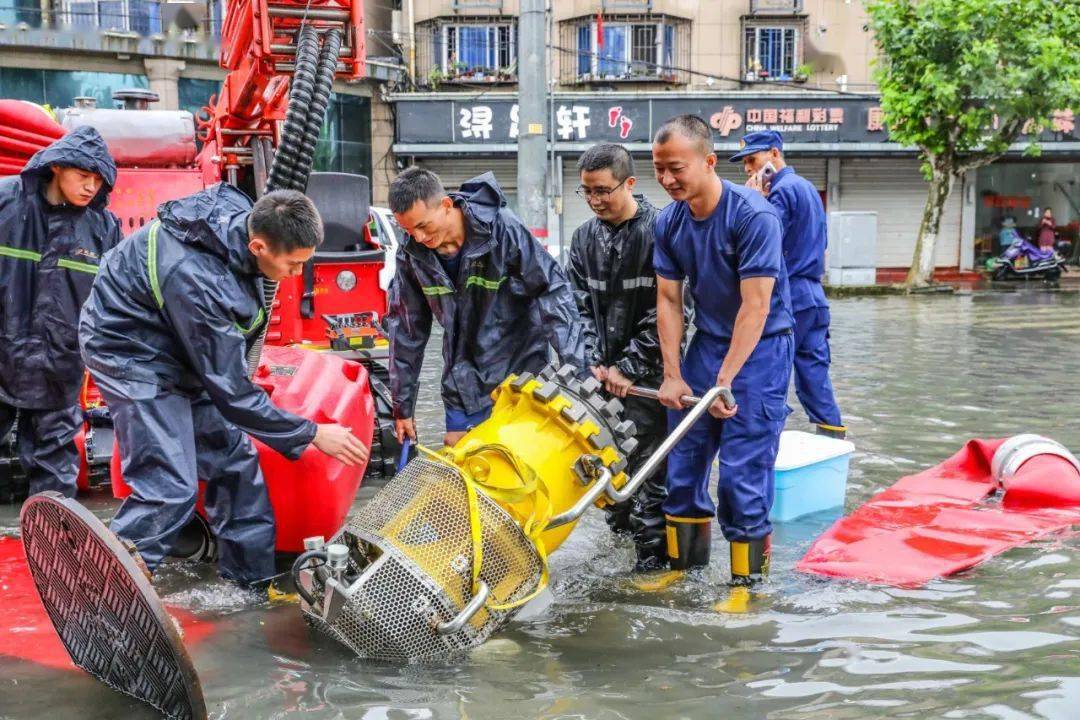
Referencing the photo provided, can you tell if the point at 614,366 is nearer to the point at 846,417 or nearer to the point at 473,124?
the point at 846,417

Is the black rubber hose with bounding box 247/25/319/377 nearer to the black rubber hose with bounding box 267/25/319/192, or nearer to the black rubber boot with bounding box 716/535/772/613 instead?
the black rubber hose with bounding box 267/25/319/192

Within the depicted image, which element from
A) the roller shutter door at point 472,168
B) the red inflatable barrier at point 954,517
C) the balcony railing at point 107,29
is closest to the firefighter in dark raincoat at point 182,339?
the red inflatable barrier at point 954,517

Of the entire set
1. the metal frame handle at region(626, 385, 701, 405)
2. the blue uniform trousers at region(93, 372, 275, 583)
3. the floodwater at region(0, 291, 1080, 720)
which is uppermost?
the metal frame handle at region(626, 385, 701, 405)

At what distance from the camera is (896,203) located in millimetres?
25328

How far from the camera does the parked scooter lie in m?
22.8

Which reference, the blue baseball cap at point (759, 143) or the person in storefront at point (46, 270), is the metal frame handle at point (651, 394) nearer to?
the blue baseball cap at point (759, 143)

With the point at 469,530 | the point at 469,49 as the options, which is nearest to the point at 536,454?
the point at 469,530

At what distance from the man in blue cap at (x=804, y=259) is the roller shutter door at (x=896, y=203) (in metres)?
19.9

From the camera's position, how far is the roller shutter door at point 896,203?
25.0 metres

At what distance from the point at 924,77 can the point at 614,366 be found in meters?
16.6

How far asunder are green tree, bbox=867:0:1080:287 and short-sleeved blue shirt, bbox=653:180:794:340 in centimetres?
1641

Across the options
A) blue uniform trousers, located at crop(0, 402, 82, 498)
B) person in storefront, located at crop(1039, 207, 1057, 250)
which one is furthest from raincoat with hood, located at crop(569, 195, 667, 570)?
person in storefront, located at crop(1039, 207, 1057, 250)

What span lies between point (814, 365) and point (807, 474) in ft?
3.27

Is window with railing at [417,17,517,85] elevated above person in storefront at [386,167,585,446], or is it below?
→ above
